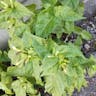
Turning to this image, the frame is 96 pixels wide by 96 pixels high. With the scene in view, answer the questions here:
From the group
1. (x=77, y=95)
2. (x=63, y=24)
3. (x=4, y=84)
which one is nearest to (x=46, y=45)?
(x=63, y=24)

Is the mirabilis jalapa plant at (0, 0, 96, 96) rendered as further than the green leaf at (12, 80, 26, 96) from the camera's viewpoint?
No

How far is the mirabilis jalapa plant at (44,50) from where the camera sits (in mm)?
1399

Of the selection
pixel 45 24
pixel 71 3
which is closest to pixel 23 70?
pixel 45 24

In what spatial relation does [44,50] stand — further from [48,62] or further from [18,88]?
[18,88]

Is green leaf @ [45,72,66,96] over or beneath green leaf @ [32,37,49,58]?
beneath

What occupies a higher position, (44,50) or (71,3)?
(71,3)

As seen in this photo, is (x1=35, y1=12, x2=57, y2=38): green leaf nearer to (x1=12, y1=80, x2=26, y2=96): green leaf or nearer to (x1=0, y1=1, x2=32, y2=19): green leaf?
(x1=0, y1=1, x2=32, y2=19): green leaf

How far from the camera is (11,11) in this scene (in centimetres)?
149

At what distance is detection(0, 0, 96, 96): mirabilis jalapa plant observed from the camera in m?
1.40

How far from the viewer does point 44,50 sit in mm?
1432

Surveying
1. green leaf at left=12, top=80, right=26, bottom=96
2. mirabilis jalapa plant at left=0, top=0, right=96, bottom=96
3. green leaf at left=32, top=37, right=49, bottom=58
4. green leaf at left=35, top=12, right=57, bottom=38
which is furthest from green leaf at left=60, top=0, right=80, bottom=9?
green leaf at left=12, top=80, right=26, bottom=96

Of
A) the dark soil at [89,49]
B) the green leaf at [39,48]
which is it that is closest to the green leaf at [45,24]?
the green leaf at [39,48]

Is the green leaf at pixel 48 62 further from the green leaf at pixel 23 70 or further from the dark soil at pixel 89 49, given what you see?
the dark soil at pixel 89 49

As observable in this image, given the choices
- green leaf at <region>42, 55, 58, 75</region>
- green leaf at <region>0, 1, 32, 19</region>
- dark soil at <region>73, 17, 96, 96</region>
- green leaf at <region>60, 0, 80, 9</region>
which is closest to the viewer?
green leaf at <region>42, 55, 58, 75</region>
